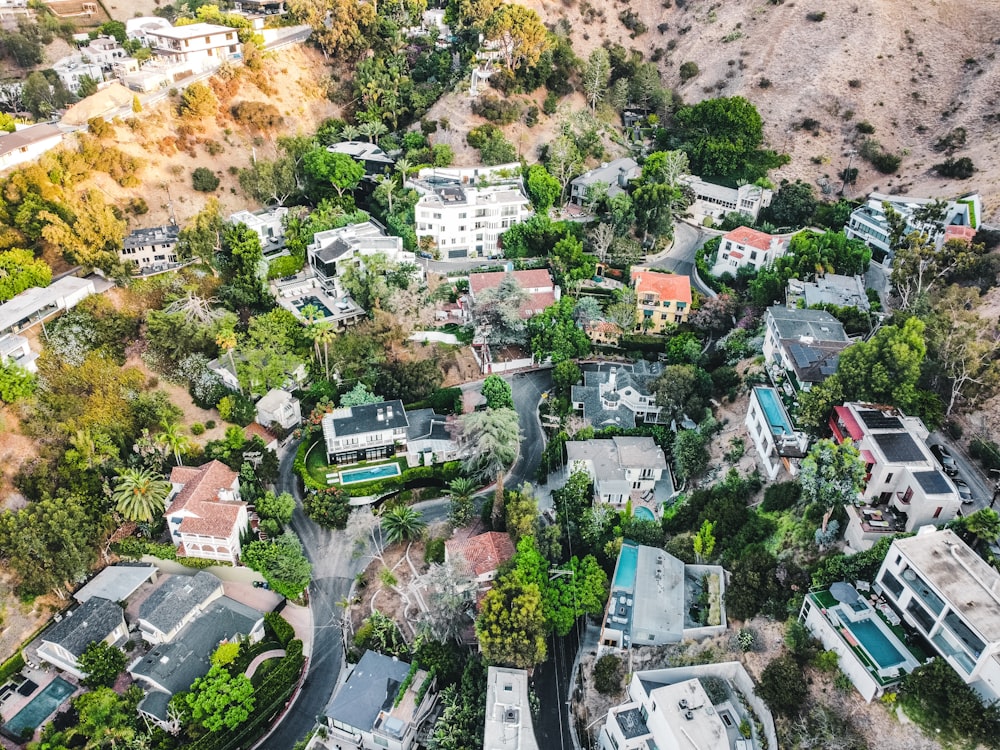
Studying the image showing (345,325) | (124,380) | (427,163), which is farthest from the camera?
(427,163)

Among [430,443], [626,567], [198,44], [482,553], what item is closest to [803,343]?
[626,567]

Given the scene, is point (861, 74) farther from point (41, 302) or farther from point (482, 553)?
point (41, 302)

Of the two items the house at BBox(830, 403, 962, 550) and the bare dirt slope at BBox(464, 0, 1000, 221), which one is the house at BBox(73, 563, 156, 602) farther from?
the bare dirt slope at BBox(464, 0, 1000, 221)

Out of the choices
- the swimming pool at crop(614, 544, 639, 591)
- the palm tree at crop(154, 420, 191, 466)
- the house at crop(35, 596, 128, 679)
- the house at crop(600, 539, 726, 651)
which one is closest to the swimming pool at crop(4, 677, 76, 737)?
the house at crop(35, 596, 128, 679)

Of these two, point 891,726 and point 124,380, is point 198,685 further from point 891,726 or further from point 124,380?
point 891,726

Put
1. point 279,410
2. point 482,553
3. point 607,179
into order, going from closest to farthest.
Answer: point 482,553, point 279,410, point 607,179

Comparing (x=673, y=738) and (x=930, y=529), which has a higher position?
(x=930, y=529)

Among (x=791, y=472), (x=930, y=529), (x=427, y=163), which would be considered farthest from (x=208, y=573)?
(x=427, y=163)
